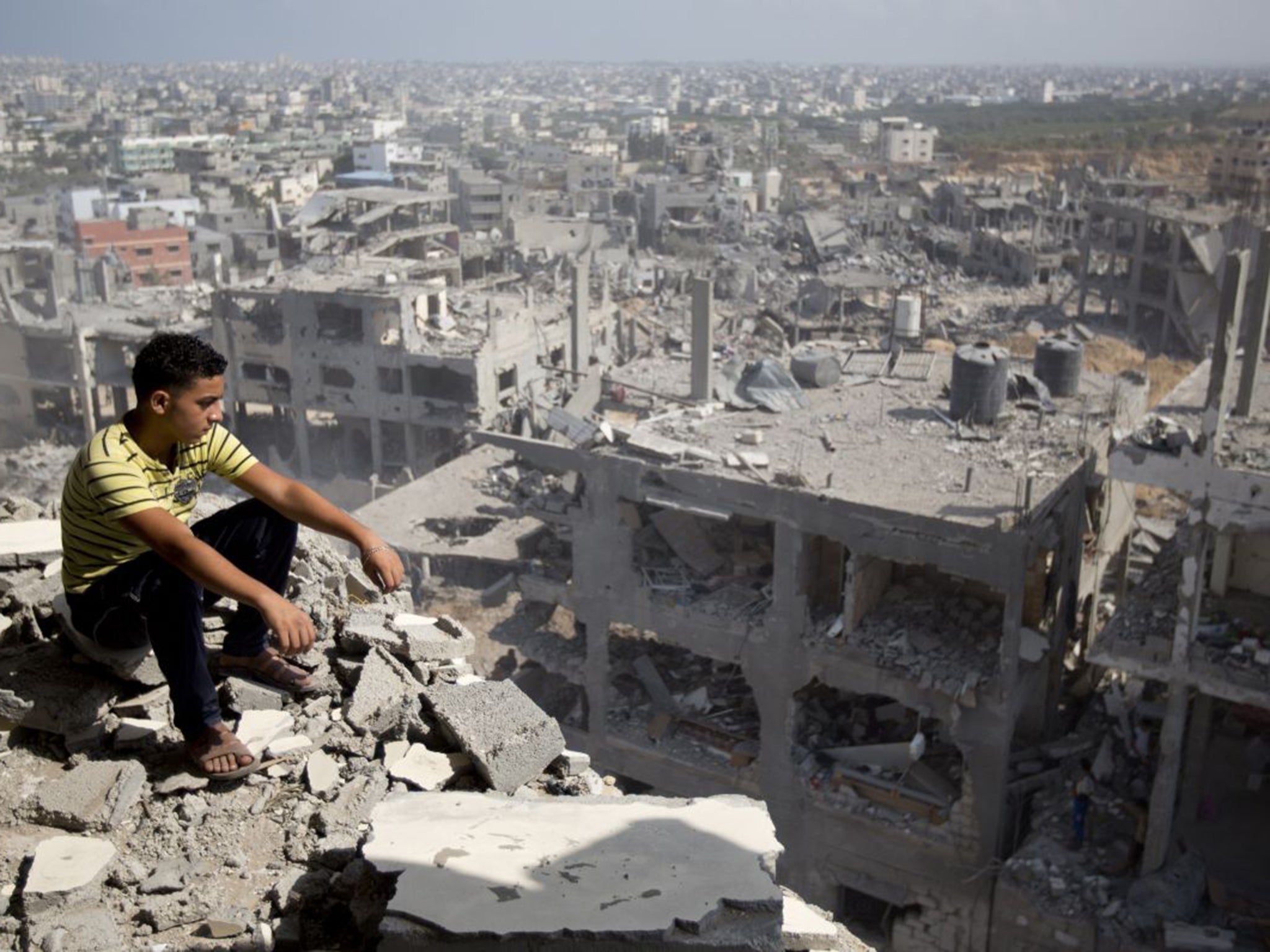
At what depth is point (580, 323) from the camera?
2842cm

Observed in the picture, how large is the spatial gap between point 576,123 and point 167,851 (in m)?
141

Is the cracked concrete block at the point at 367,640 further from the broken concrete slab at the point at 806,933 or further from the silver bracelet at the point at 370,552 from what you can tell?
the broken concrete slab at the point at 806,933

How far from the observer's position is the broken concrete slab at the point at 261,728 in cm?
429

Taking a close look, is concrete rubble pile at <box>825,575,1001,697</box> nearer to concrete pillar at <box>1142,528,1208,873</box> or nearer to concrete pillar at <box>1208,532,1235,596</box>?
concrete pillar at <box>1142,528,1208,873</box>

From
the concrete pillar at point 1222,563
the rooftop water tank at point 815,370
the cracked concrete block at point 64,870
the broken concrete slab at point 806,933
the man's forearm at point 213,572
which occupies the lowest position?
the concrete pillar at point 1222,563

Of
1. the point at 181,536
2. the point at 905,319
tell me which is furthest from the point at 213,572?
the point at 905,319

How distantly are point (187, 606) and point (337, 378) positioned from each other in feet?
80.8

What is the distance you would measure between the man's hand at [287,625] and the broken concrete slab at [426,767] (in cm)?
81

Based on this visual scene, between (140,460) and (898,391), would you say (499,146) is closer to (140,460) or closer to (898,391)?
(898,391)

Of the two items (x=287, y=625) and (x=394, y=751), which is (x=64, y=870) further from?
(x=394, y=751)

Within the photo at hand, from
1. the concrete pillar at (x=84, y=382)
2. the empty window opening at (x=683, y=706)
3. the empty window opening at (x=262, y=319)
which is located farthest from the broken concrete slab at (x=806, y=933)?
the concrete pillar at (x=84, y=382)

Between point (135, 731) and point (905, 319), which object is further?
point (905, 319)

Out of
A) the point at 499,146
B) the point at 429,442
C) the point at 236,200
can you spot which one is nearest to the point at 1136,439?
the point at 429,442

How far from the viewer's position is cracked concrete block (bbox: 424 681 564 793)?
13.9 ft
